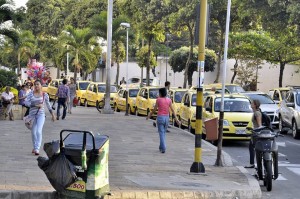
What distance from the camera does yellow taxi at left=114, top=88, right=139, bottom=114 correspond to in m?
34.8

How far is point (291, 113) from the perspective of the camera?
24641 millimetres

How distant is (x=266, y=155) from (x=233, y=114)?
834cm

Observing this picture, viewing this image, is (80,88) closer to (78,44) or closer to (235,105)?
(78,44)

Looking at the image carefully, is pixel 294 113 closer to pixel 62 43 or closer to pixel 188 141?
pixel 188 141

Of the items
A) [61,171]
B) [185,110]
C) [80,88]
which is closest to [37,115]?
[61,171]

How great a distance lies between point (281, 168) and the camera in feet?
50.5

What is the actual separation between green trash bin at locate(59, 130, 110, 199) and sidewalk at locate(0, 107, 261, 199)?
971 millimetres

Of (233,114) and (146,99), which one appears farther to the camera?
(146,99)

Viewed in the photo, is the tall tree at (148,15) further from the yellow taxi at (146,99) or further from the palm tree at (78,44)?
the yellow taxi at (146,99)

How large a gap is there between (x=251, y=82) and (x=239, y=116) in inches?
1282

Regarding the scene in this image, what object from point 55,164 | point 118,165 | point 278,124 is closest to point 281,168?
point 118,165

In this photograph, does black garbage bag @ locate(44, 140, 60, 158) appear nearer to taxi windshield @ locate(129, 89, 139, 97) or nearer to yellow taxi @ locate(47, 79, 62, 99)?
taxi windshield @ locate(129, 89, 139, 97)

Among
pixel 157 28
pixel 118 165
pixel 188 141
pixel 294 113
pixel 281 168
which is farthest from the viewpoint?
pixel 157 28

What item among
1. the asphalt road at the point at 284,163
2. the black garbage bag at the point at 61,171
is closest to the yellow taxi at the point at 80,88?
the asphalt road at the point at 284,163
